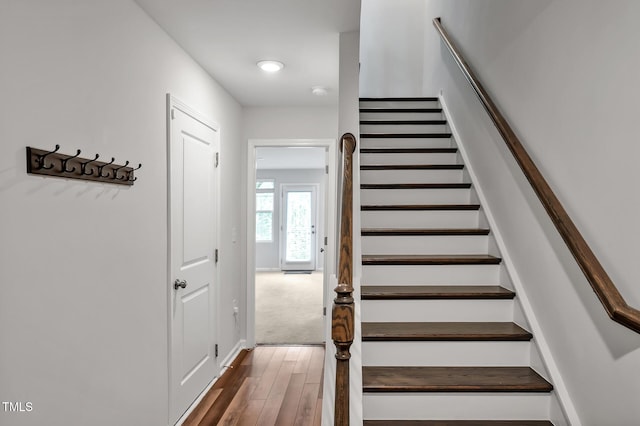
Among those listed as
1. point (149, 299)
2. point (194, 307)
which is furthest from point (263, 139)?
point (149, 299)

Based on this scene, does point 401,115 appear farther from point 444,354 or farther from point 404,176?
point 444,354

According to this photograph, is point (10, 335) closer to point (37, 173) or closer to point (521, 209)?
point (37, 173)

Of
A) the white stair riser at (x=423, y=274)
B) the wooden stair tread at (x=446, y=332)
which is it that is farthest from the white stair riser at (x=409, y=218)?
the wooden stair tread at (x=446, y=332)

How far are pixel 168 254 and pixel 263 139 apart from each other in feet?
6.68

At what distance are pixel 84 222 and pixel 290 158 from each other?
635cm

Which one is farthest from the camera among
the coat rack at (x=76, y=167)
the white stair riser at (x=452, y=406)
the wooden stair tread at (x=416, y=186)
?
the wooden stair tread at (x=416, y=186)

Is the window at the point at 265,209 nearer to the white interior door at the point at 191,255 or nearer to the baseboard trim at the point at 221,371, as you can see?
the baseboard trim at the point at 221,371

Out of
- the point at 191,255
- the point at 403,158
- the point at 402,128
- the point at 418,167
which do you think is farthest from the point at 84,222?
the point at 402,128

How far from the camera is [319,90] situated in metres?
3.60

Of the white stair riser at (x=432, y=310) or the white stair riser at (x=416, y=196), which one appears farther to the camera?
the white stair riser at (x=416, y=196)

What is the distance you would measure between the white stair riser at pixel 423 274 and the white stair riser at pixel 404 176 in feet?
3.05

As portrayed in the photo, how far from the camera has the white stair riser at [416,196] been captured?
2861 mm

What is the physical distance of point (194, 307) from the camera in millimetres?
2922

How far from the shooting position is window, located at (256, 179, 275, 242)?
986 cm
